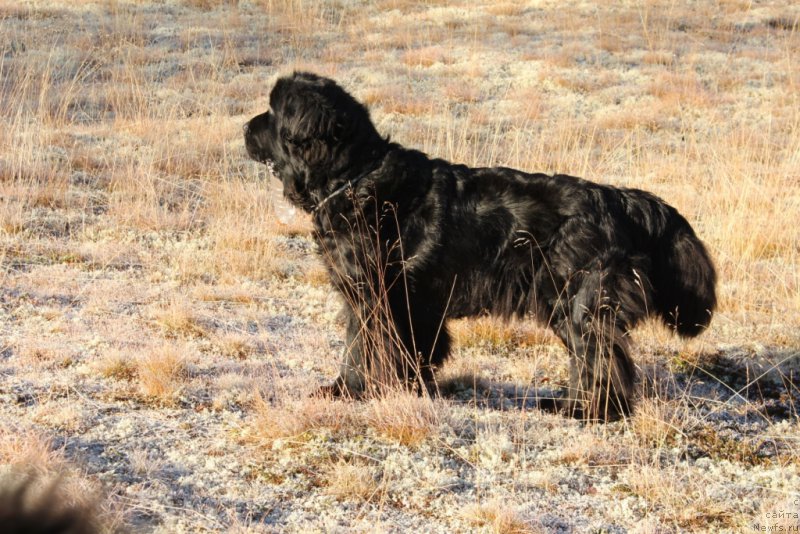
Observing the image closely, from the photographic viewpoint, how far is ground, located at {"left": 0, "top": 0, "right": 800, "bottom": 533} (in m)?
3.38

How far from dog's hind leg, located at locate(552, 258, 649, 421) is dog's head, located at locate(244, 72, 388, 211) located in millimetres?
1222

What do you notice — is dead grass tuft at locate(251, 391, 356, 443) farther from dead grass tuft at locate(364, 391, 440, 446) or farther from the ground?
dead grass tuft at locate(364, 391, 440, 446)

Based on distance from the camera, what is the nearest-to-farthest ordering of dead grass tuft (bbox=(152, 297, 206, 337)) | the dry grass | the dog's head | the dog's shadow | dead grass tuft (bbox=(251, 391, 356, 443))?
dead grass tuft (bbox=(251, 391, 356, 443)), the dry grass, the dog's shadow, the dog's head, dead grass tuft (bbox=(152, 297, 206, 337))

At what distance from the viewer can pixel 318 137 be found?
4.52 m

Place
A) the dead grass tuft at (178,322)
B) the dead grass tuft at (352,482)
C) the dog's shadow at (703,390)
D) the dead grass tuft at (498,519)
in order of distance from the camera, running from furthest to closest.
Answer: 1. the dead grass tuft at (178,322)
2. the dog's shadow at (703,390)
3. the dead grass tuft at (352,482)
4. the dead grass tuft at (498,519)

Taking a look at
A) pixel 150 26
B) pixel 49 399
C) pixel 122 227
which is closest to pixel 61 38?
pixel 150 26

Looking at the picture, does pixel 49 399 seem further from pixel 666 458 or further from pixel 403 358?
pixel 666 458

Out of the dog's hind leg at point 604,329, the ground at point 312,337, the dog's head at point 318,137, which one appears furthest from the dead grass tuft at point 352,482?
the dog's head at point 318,137

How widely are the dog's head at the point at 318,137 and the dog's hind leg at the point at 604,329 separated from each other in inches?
48.1

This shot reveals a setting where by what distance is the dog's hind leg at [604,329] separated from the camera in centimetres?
418

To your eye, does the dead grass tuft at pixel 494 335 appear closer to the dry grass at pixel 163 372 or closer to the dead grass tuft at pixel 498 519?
the dry grass at pixel 163 372

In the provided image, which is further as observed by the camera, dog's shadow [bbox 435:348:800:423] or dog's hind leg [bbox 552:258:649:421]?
dog's shadow [bbox 435:348:800:423]

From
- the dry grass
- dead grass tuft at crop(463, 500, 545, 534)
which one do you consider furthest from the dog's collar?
dead grass tuft at crop(463, 500, 545, 534)

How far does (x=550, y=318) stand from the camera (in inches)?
172
